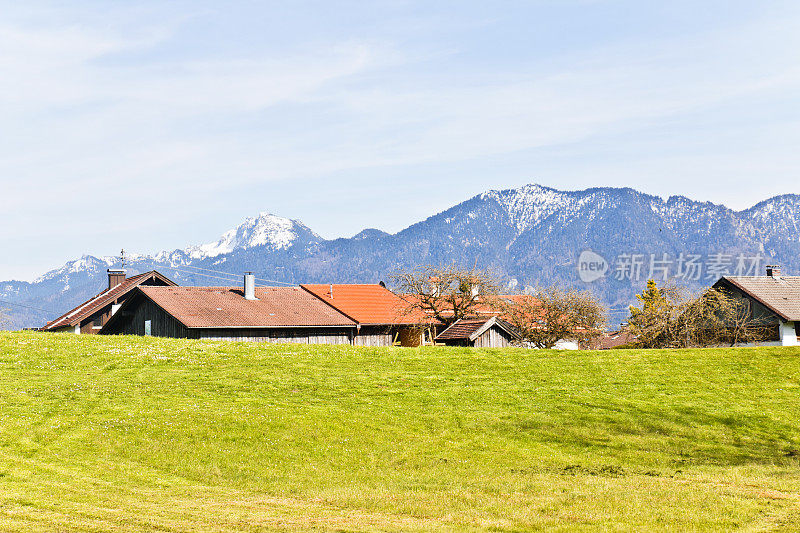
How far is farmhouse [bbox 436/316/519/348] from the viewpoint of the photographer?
67.8 m

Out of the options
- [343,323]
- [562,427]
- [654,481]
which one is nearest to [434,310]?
[343,323]

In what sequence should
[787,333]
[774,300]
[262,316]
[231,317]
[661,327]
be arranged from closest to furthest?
[231,317] → [262,316] → [661,327] → [787,333] → [774,300]

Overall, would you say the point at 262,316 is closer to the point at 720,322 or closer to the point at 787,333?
the point at 720,322

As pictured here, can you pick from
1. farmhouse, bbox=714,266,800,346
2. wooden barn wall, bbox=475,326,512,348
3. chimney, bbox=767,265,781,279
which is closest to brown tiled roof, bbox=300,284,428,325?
wooden barn wall, bbox=475,326,512,348

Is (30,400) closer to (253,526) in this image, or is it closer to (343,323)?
(253,526)

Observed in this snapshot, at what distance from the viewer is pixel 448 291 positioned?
247ft

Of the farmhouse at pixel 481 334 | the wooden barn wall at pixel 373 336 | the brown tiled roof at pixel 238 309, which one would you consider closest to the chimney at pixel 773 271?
the farmhouse at pixel 481 334

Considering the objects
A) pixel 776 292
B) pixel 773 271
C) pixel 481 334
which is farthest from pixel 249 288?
pixel 773 271

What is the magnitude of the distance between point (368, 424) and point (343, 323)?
39.7m

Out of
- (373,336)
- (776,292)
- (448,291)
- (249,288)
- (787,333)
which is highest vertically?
(249,288)

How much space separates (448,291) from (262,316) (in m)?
19.2

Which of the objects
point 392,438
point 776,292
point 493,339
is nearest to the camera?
point 392,438

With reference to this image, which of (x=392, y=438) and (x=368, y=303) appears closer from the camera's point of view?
(x=392, y=438)

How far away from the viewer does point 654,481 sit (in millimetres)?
22578
